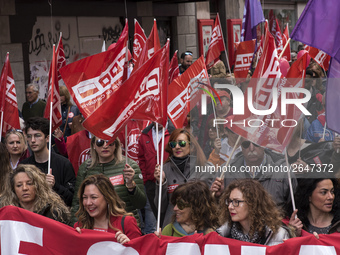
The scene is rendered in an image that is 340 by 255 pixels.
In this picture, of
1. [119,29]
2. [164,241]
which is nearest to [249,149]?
[164,241]

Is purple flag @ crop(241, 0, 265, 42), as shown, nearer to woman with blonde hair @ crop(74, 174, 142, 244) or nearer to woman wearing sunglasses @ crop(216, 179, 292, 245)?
woman with blonde hair @ crop(74, 174, 142, 244)

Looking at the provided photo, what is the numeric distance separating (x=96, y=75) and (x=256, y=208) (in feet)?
9.15

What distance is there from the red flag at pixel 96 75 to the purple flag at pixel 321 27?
83.5 inches

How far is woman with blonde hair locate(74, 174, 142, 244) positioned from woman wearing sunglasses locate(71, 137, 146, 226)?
2.69 feet

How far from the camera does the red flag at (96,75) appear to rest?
22.8 ft

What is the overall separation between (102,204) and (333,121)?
1866 millimetres

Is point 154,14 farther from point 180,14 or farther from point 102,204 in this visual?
point 102,204

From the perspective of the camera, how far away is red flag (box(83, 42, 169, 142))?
18.5 feet

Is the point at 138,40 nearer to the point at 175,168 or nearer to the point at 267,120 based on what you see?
the point at 175,168

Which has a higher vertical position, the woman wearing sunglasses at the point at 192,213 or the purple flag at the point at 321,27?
the purple flag at the point at 321,27

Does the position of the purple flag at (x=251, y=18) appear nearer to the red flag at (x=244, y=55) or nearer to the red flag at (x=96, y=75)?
the red flag at (x=244, y=55)

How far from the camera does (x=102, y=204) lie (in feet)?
17.2

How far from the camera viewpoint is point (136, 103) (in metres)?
5.66

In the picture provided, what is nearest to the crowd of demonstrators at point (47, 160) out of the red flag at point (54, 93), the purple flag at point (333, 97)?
the red flag at point (54, 93)
